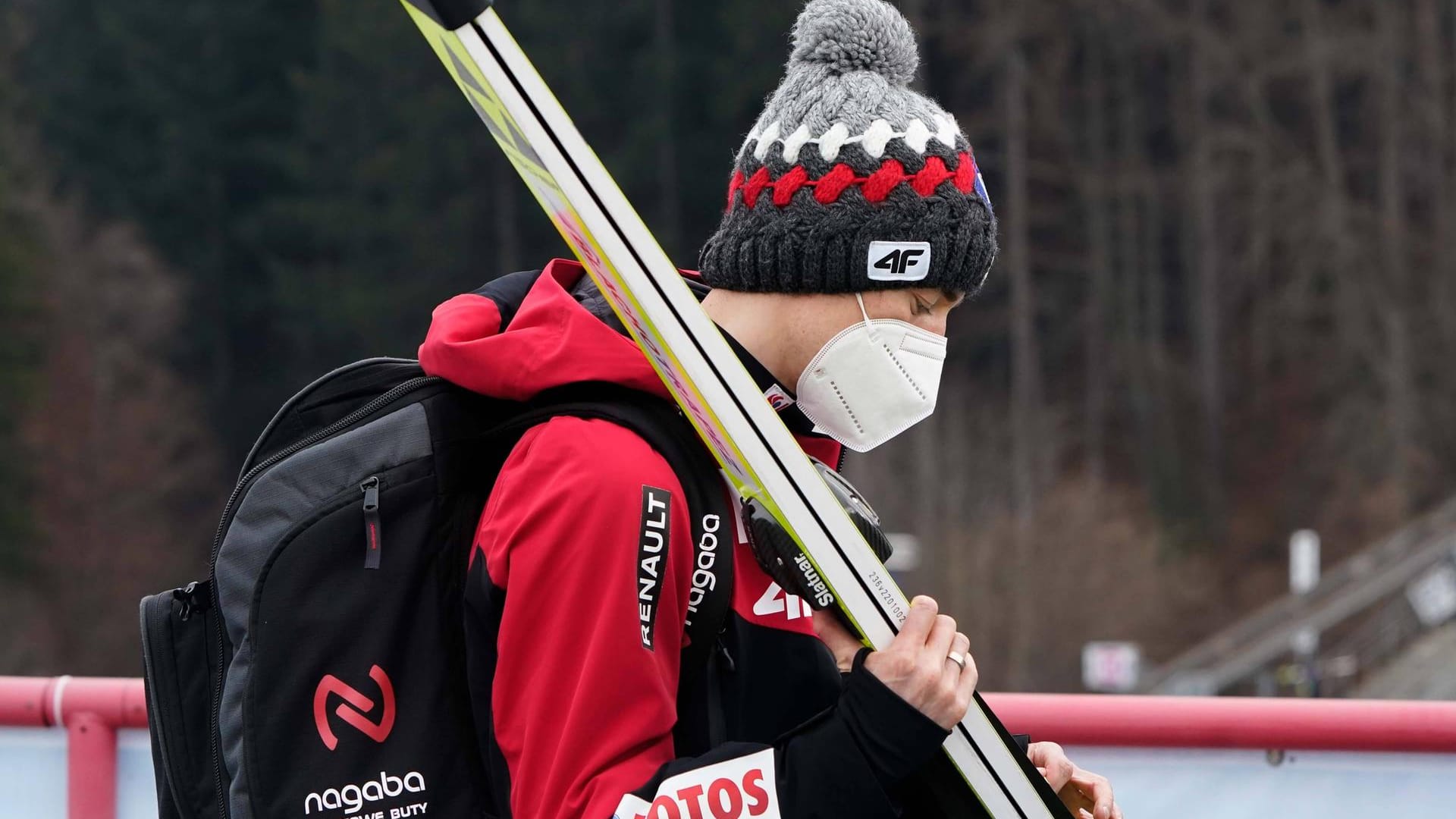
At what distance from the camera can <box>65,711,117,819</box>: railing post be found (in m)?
3.17

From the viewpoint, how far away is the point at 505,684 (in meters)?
1.93

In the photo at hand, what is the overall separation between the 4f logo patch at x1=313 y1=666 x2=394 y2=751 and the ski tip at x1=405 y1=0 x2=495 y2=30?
2.21ft

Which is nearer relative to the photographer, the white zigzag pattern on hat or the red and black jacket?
the red and black jacket

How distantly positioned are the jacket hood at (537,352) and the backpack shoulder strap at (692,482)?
0.06 feet

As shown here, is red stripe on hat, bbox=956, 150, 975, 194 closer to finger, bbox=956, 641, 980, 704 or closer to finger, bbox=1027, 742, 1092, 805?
finger, bbox=956, 641, 980, 704

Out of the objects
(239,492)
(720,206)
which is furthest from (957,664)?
(720,206)

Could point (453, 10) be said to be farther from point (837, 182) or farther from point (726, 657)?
point (726, 657)

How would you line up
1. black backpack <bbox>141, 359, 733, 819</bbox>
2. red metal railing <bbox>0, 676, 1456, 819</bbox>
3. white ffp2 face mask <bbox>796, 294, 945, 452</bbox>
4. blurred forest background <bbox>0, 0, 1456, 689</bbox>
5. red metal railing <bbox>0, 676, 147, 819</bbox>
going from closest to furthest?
1. black backpack <bbox>141, 359, 733, 819</bbox>
2. white ffp2 face mask <bbox>796, 294, 945, 452</bbox>
3. red metal railing <bbox>0, 676, 1456, 819</bbox>
4. red metal railing <bbox>0, 676, 147, 819</bbox>
5. blurred forest background <bbox>0, 0, 1456, 689</bbox>

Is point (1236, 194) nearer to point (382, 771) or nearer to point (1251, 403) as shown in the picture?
point (1251, 403)

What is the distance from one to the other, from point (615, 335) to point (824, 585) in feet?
1.15

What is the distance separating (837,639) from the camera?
2.14 meters

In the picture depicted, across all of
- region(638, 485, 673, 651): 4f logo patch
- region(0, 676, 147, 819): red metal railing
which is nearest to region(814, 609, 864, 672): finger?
region(638, 485, 673, 651): 4f logo patch

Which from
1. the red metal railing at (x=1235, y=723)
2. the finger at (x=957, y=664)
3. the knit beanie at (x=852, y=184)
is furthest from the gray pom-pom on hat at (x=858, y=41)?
the red metal railing at (x=1235, y=723)

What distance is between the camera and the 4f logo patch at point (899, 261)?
213cm
